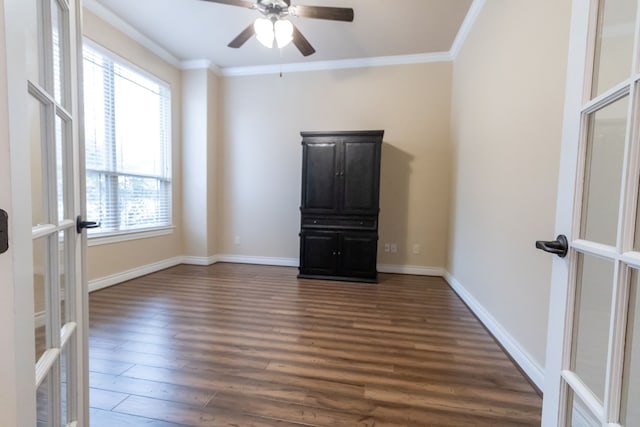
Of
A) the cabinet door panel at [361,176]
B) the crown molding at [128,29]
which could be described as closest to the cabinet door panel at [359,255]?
the cabinet door panel at [361,176]

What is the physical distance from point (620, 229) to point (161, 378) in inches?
81.2

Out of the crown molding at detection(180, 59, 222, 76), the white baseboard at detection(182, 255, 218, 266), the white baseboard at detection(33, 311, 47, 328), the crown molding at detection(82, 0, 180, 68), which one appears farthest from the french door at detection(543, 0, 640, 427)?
the crown molding at detection(180, 59, 222, 76)

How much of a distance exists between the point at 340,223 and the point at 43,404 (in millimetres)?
3118

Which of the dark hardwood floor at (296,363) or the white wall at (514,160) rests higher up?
the white wall at (514,160)

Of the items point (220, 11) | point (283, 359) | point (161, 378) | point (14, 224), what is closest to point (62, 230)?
point (14, 224)

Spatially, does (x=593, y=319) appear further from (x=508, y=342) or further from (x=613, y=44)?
(x=508, y=342)

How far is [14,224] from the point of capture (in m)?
0.53

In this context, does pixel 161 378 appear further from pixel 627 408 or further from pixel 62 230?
pixel 627 408

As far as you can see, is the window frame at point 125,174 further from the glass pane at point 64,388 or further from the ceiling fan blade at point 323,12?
the glass pane at point 64,388

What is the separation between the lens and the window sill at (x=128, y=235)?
3.06 meters

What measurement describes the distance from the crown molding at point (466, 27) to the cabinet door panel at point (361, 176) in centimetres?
149

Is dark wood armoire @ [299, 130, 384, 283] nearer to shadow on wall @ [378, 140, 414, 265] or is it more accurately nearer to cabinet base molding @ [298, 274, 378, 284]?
cabinet base molding @ [298, 274, 378, 284]

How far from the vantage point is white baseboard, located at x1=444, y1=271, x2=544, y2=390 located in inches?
62.7

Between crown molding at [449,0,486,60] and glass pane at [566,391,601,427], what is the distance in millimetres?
3138
